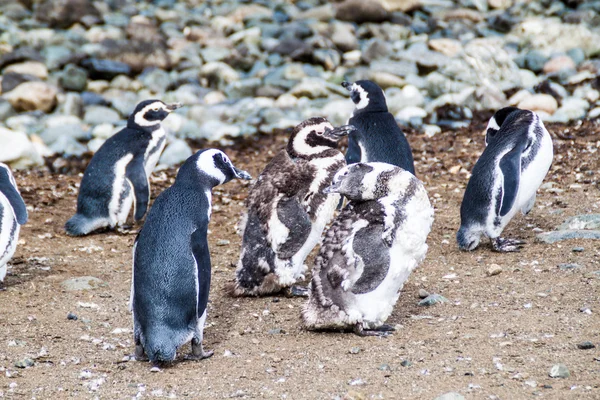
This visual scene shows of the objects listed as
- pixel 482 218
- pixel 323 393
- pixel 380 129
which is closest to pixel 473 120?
pixel 380 129

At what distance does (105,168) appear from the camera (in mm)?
7484

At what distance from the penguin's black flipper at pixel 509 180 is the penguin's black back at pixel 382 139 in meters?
0.84

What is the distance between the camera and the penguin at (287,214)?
5.28 m

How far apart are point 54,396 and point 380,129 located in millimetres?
3482

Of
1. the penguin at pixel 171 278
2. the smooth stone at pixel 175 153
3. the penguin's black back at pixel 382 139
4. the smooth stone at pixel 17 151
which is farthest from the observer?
the smooth stone at pixel 175 153

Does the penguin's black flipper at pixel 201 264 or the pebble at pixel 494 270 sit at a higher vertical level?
the penguin's black flipper at pixel 201 264

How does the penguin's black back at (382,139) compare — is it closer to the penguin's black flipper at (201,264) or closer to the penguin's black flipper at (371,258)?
the penguin's black flipper at (371,258)

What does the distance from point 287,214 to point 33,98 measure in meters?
7.63

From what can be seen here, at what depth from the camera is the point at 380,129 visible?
265 inches

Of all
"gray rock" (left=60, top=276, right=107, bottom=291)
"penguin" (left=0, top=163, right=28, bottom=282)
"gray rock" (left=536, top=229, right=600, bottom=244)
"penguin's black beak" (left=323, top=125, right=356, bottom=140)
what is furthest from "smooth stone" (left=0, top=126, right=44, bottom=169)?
"gray rock" (left=536, top=229, right=600, bottom=244)

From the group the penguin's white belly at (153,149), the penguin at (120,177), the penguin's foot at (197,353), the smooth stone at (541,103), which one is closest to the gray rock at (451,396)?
the penguin's foot at (197,353)

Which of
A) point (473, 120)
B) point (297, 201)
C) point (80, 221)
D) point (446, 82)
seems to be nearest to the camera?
point (297, 201)

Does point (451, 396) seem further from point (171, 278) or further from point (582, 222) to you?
point (582, 222)

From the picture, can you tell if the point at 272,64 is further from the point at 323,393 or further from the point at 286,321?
the point at 323,393
